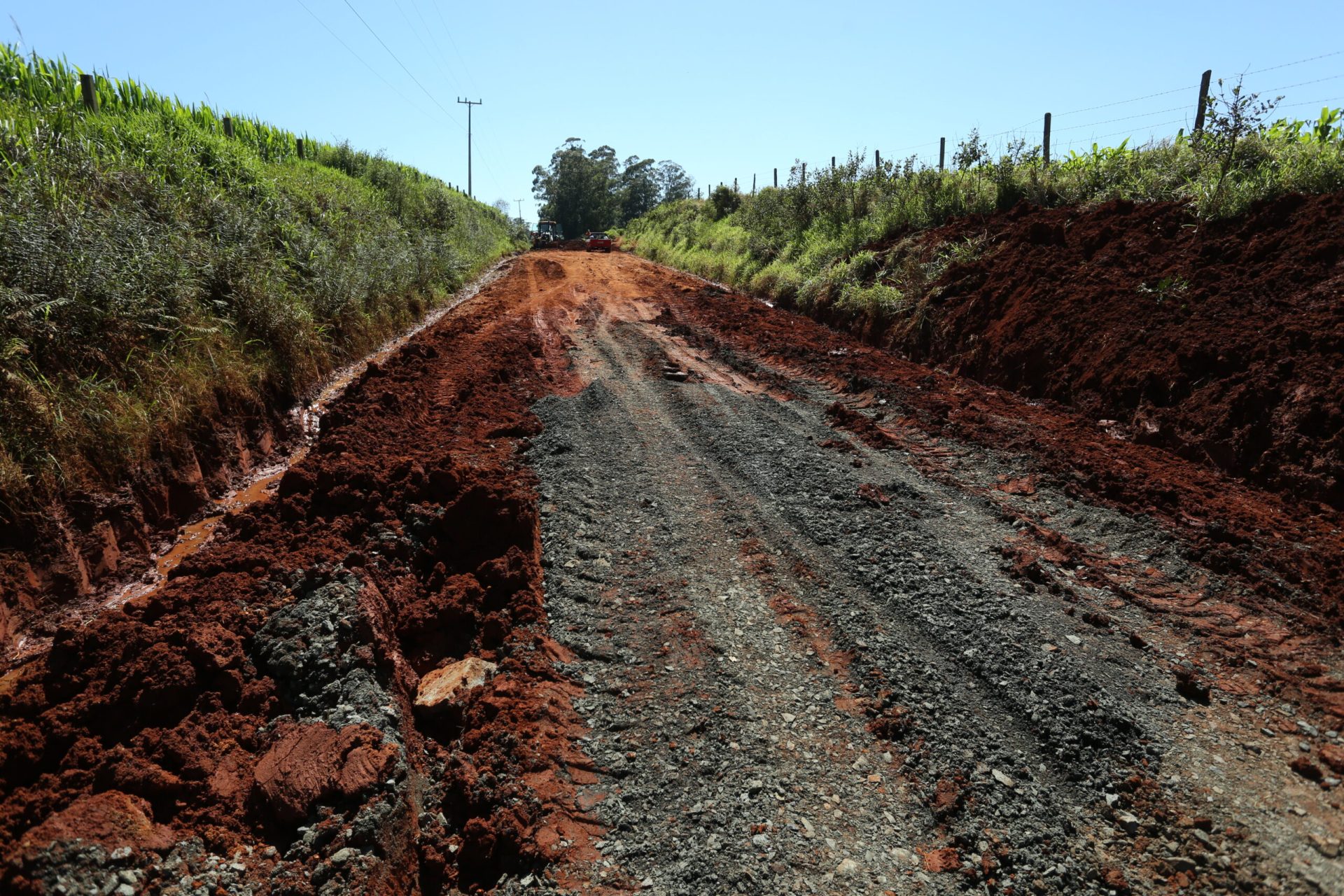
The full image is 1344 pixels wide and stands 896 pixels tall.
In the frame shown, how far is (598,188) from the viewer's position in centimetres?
5350

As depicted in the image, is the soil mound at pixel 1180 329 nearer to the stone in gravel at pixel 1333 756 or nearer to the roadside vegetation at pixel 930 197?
the roadside vegetation at pixel 930 197

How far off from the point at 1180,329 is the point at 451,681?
7966mm

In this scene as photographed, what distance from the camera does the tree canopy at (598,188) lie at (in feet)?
174

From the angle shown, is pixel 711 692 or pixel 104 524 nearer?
pixel 711 692

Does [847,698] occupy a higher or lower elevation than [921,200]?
lower

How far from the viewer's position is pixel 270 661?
3531 mm

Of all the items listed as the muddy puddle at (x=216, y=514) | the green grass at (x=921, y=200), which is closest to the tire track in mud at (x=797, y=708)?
the muddy puddle at (x=216, y=514)

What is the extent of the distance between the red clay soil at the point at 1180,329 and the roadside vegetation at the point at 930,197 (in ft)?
2.10

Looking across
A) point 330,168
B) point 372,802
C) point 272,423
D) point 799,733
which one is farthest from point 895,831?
point 330,168

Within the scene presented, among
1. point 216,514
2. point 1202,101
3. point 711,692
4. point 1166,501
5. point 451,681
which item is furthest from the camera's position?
point 1202,101

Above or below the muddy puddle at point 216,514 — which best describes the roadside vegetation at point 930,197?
above

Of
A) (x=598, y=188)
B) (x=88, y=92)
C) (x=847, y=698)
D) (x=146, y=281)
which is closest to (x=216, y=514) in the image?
(x=146, y=281)

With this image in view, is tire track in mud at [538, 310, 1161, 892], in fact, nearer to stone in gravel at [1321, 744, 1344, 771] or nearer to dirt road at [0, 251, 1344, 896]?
dirt road at [0, 251, 1344, 896]

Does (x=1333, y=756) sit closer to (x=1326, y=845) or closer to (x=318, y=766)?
(x=1326, y=845)
